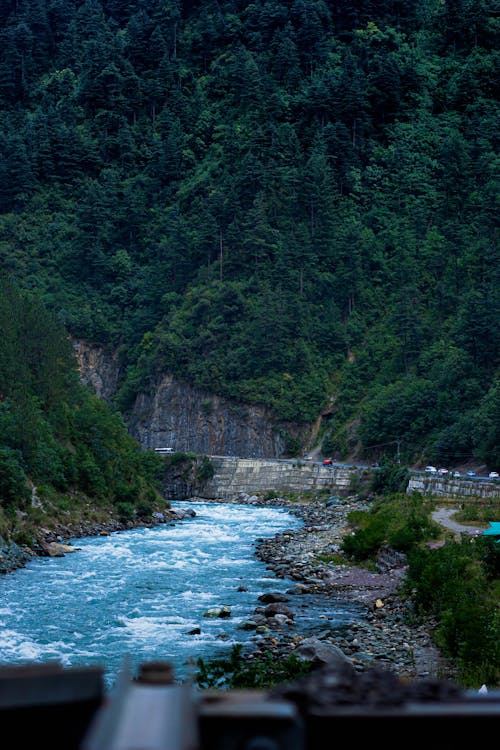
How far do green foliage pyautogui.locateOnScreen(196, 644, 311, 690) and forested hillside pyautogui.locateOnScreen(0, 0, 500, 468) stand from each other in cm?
5164

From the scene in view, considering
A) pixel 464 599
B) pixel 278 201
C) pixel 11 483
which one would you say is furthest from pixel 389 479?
pixel 278 201

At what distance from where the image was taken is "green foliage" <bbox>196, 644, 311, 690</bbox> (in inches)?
577

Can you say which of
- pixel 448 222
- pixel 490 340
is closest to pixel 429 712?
pixel 490 340

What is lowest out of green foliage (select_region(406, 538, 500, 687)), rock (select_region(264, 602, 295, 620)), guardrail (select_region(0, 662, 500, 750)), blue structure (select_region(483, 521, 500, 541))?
rock (select_region(264, 602, 295, 620))

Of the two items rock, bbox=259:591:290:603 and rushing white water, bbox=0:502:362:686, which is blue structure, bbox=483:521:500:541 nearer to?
rushing white water, bbox=0:502:362:686

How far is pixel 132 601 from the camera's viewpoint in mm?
26172

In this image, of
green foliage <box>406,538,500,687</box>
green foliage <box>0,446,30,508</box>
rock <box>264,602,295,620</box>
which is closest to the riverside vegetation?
green foliage <box>0,446,30,508</box>

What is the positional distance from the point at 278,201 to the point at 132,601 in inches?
3774

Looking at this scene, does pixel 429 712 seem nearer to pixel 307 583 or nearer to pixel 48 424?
pixel 307 583

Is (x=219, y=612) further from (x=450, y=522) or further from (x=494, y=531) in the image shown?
(x=450, y=522)

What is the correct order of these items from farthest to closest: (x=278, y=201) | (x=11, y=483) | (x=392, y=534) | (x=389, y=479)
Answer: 1. (x=278, y=201)
2. (x=389, y=479)
3. (x=11, y=483)
4. (x=392, y=534)

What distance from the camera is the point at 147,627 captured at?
2248 cm

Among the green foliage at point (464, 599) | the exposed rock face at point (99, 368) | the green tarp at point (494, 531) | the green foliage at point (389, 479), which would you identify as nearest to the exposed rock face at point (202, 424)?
the exposed rock face at point (99, 368)

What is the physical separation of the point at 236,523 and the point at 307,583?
23.6 m
